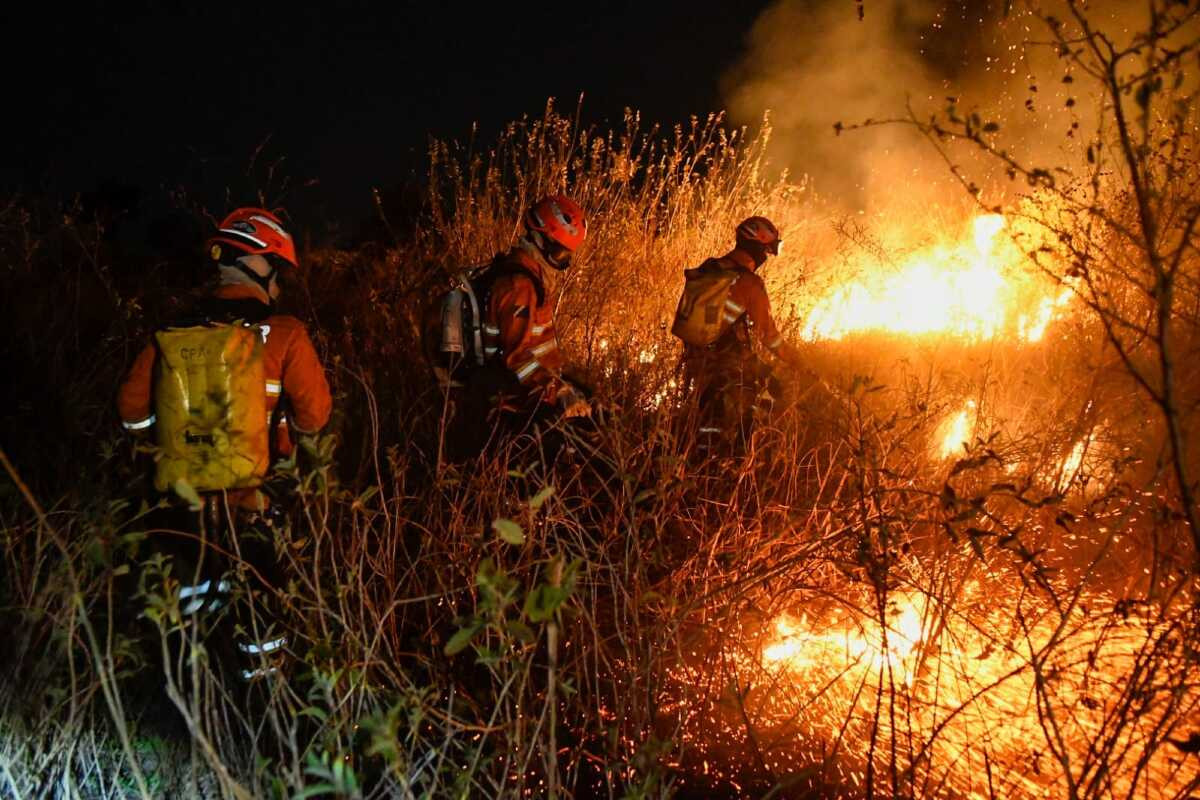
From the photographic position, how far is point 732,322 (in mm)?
5223

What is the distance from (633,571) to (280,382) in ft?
5.17

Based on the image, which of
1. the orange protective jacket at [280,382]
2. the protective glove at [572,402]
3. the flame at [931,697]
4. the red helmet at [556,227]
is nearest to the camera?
the flame at [931,697]

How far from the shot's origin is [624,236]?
7234 mm

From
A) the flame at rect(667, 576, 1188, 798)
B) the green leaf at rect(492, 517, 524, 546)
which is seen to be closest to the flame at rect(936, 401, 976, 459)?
the flame at rect(667, 576, 1188, 798)

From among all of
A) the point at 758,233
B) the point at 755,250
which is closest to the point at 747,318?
the point at 755,250

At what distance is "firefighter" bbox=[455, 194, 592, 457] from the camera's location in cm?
407

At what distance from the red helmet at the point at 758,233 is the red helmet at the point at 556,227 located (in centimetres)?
139

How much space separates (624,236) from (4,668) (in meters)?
5.44

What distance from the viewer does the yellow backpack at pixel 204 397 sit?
2922mm

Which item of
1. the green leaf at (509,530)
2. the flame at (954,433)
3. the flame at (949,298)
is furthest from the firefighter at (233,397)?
the flame at (949,298)

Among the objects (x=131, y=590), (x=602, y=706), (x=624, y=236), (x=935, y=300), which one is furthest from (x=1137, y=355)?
Answer: (x=131, y=590)

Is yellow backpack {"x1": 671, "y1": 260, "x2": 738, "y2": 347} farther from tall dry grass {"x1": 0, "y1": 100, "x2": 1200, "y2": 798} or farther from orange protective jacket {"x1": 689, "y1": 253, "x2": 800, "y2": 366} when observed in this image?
tall dry grass {"x1": 0, "y1": 100, "x2": 1200, "y2": 798}

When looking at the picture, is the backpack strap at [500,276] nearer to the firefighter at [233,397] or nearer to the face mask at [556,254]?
the face mask at [556,254]

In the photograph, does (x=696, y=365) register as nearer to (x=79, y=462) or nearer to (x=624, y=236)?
(x=624, y=236)
